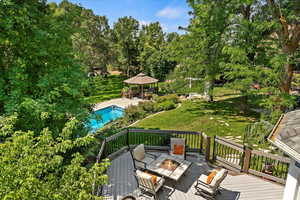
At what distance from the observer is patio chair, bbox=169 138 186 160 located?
7.01 metres

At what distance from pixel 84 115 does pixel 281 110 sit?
348 inches

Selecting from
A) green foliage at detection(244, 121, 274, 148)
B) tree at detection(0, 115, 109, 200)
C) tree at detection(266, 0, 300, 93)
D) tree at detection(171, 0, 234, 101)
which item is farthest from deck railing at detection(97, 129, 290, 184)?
tree at detection(171, 0, 234, 101)

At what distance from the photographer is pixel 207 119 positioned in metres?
11.6

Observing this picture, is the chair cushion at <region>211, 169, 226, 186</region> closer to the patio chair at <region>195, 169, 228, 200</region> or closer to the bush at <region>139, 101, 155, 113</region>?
the patio chair at <region>195, 169, 228, 200</region>

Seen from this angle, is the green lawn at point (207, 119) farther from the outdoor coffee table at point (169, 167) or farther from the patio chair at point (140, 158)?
the patio chair at point (140, 158)

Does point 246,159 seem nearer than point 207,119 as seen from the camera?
Yes

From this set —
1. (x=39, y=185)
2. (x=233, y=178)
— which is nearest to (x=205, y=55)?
(x=233, y=178)

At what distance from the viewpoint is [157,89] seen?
72.6 feet

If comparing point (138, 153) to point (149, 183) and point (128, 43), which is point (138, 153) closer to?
point (149, 183)

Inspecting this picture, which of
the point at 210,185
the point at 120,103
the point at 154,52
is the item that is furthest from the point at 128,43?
the point at 210,185

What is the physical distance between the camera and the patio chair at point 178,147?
7015mm

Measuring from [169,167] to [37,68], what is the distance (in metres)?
5.30

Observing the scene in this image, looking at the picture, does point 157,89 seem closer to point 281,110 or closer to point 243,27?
point 243,27

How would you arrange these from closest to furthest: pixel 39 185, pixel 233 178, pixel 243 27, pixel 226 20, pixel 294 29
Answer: pixel 39 185
pixel 233 178
pixel 294 29
pixel 243 27
pixel 226 20
